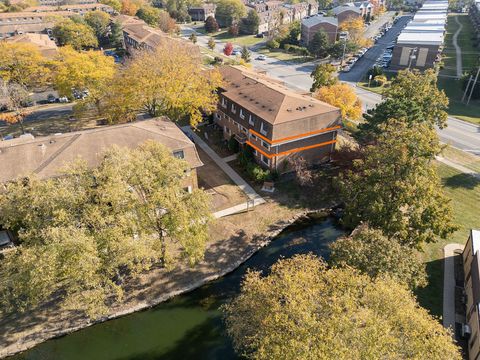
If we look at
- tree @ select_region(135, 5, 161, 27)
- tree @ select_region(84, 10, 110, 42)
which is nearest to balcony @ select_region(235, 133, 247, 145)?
tree @ select_region(84, 10, 110, 42)

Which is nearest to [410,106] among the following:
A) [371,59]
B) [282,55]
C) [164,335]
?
[164,335]

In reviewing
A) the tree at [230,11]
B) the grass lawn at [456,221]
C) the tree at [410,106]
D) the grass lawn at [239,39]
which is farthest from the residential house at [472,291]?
the tree at [230,11]

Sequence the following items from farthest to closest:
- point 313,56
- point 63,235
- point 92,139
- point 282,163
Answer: point 313,56, point 282,163, point 92,139, point 63,235

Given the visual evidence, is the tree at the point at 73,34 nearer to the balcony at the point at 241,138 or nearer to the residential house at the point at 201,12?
the residential house at the point at 201,12

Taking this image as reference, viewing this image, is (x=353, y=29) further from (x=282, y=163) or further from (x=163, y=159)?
(x=163, y=159)

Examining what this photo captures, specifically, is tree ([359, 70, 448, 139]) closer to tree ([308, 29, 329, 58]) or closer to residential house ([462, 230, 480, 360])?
residential house ([462, 230, 480, 360])

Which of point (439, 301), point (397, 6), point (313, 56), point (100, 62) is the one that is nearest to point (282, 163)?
point (439, 301)
